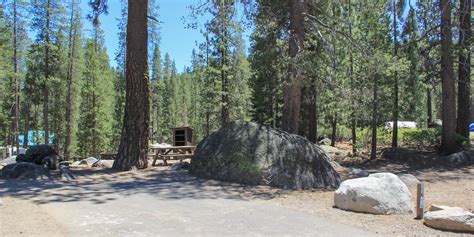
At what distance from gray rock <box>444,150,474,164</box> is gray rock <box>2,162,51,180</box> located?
44.6 feet

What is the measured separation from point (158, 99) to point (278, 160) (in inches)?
1750

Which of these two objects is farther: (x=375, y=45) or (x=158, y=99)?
(x=158, y=99)

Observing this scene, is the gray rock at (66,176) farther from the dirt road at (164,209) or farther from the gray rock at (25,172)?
the dirt road at (164,209)

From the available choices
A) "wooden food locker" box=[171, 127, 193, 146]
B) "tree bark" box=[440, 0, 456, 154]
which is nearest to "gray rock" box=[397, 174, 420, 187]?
"tree bark" box=[440, 0, 456, 154]

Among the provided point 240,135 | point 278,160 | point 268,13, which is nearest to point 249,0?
point 268,13

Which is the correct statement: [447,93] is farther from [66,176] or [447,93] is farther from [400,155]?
[66,176]

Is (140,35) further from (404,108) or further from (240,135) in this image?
(404,108)

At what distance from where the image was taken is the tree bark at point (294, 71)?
13688 mm

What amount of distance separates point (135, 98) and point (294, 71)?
4.95 m

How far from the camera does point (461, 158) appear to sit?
15805 millimetres

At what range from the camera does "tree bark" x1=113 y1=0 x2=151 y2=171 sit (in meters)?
12.7

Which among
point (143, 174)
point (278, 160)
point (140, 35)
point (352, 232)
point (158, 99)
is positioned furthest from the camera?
point (158, 99)

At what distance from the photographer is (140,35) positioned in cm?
1287

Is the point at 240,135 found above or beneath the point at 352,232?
above
